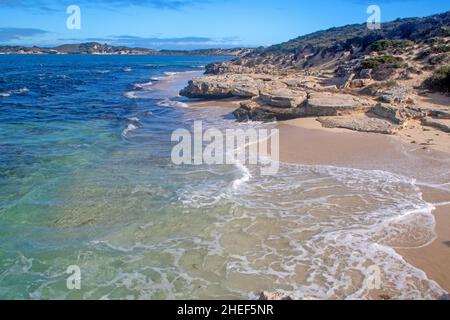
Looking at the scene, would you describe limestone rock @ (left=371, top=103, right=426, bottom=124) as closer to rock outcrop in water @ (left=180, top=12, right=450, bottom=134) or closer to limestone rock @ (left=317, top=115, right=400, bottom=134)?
rock outcrop in water @ (left=180, top=12, right=450, bottom=134)

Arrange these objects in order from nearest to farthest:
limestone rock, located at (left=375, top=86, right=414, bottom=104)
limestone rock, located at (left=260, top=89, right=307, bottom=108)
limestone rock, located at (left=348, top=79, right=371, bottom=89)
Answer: limestone rock, located at (left=375, top=86, right=414, bottom=104), limestone rock, located at (left=260, top=89, right=307, bottom=108), limestone rock, located at (left=348, top=79, right=371, bottom=89)

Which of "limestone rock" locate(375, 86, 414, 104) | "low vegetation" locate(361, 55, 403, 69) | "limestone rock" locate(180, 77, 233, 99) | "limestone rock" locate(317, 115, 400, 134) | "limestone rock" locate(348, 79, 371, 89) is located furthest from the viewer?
"low vegetation" locate(361, 55, 403, 69)

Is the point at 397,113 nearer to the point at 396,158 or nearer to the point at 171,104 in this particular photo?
the point at 396,158

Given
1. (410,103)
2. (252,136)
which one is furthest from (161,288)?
(410,103)

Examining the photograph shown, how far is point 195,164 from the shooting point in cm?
1262

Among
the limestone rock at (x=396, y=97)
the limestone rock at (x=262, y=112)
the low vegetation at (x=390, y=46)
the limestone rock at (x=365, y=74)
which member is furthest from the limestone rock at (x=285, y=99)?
the low vegetation at (x=390, y=46)

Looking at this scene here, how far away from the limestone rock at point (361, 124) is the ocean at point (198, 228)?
492cm

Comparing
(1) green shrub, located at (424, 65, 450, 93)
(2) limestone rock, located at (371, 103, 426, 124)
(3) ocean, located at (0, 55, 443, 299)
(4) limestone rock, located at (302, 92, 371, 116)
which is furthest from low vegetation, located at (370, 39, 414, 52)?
(3) ocean, located at (0, 55, 443, 299)

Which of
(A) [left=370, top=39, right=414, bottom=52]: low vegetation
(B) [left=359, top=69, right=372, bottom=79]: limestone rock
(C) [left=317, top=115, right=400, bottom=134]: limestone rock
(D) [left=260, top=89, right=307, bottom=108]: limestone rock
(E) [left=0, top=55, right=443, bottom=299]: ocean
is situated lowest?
(E) [left=0, top=55, right=443, bottom=299]: ocean

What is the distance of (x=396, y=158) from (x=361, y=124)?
3938 millimetres

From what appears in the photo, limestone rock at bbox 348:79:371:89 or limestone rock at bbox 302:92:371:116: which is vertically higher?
limestone rock at bbox 348:79:371:89

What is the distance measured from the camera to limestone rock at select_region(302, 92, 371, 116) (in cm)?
1786

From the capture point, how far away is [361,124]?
1625 centimetres

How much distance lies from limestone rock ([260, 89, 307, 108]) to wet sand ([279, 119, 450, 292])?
5.11 feet
